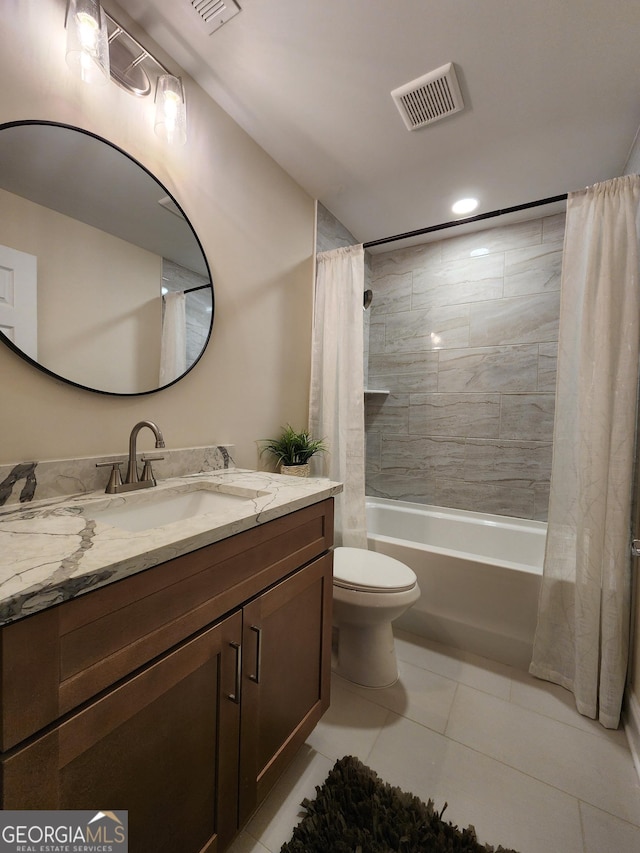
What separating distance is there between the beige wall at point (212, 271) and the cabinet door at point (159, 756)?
725mm

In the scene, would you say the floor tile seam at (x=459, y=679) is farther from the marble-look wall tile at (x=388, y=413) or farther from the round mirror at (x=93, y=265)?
the round mirror at (x=93, y=265)

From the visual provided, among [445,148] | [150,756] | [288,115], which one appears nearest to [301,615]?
[150,756]

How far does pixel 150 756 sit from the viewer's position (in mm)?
698

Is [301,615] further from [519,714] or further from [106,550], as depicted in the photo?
[519,714]

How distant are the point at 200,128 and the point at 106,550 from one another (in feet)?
5.51

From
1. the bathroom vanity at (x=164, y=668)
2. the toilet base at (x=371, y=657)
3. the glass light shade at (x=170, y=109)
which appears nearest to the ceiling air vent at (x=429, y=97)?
the glass light shade at (x=170, y=109)

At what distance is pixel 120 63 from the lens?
121 centimetres

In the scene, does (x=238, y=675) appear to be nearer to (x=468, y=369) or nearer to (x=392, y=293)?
(x=468, y=369)

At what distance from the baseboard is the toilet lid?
0.87 meters

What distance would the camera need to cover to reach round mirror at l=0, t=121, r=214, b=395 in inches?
39.2

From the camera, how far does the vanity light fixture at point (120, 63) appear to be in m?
1.02

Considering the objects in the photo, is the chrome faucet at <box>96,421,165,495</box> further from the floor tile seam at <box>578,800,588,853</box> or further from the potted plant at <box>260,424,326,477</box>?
the floor tile seam at <box>578,800,588,853</box>

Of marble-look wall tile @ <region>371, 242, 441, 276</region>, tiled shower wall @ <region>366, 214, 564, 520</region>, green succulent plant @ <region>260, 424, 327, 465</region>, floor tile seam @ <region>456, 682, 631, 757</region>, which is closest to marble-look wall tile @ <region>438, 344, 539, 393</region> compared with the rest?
tiled shower wall @ <region>366, 214, 564, 520</region>

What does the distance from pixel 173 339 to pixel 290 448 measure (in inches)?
31.2
